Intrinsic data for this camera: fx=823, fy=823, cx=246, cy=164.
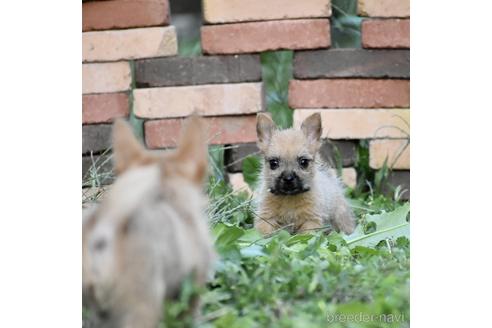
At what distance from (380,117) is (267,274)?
5.05 ft

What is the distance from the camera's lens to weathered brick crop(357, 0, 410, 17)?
272 centimetres

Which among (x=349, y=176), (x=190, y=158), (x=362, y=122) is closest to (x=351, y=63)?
(x=362, y=122)

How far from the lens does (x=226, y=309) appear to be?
63.9 inches

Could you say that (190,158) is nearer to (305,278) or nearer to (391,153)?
(305,278)

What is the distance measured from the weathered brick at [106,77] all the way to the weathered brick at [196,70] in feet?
0.18

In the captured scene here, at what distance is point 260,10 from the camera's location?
3182mm

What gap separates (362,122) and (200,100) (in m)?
0.65

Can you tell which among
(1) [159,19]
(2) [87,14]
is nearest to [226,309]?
(2) [87,14]

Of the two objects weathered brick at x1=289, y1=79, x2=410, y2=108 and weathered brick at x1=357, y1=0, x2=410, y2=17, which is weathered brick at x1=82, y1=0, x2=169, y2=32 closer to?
weathered brick at x1=289, y1=79, x2=410, y2=108

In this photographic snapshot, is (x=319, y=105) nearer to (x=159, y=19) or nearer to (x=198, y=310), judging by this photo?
(x=159, y=19)

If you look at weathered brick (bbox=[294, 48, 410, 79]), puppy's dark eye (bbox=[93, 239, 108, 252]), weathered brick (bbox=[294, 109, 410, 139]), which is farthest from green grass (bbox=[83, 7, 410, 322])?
weathered brick (bbox=[294, 48, 410, 79])

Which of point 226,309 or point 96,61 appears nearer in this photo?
point 226,309

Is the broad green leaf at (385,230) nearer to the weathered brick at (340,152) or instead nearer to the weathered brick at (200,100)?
the weathered brick at (340,152)

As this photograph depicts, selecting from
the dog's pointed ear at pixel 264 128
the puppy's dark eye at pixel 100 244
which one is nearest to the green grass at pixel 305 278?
the puppy's dark eye at pixel 100 244
